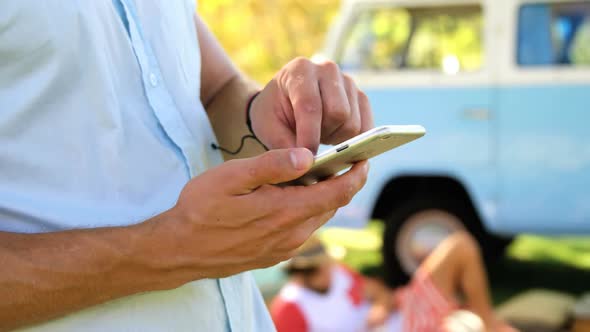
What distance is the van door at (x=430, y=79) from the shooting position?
6355mm

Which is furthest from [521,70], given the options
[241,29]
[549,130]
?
[241,29]

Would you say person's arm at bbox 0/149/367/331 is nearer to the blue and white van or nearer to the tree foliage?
the blue and white van

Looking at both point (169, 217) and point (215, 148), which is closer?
point (169, 217)

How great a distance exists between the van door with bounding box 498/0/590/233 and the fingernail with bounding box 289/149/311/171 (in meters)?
5.53

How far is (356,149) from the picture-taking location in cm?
100

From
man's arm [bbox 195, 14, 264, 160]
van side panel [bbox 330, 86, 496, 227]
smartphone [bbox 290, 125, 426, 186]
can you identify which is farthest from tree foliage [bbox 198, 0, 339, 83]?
smartphone [bbox 290, 125, 426, 186]

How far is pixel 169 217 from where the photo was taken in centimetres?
94

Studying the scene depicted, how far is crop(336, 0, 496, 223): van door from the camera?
20.9ft

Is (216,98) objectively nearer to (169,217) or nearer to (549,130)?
(169,217)

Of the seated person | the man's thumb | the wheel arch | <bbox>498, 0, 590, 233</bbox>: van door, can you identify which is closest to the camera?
the man's thumb

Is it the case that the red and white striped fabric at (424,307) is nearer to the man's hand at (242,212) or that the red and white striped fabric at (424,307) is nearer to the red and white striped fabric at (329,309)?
the red and white striped fabric at (329,309)

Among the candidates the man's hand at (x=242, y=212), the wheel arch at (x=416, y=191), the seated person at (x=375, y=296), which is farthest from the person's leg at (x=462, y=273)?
the man's hand at (x=242, y=212)

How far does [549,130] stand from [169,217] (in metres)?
5.61

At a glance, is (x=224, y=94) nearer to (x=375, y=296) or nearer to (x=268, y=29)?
(x=375, y=296)
